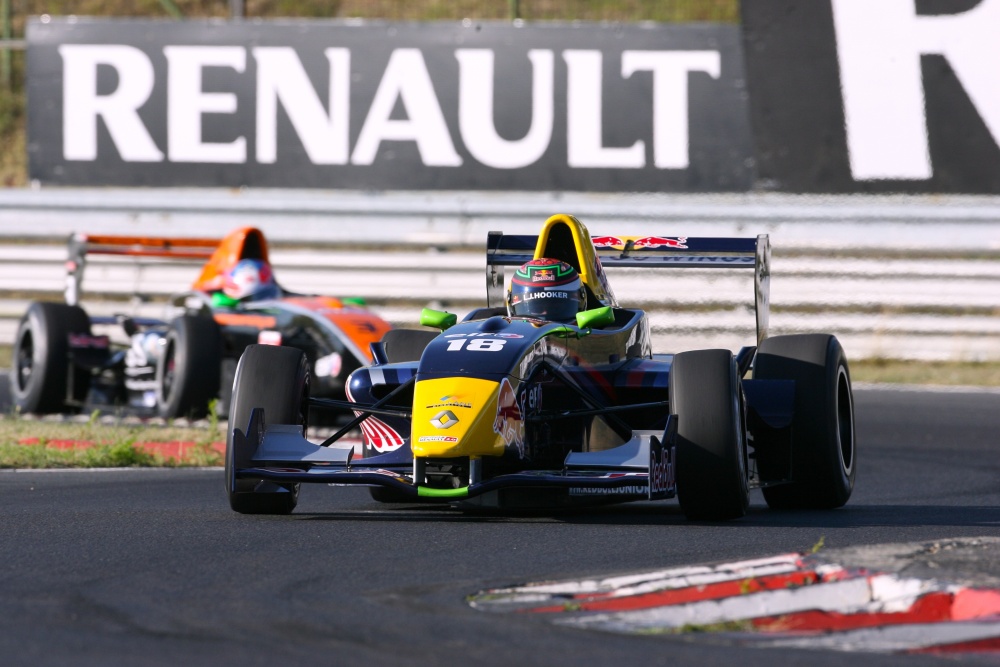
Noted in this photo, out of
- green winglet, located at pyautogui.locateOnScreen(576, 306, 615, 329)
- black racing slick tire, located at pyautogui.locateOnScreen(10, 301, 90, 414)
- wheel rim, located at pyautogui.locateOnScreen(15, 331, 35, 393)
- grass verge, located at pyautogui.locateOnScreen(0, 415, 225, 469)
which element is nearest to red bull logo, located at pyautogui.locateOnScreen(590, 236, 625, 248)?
green winglet, located at pyautogui.locateOnScreen(576, 306, 615, 329)

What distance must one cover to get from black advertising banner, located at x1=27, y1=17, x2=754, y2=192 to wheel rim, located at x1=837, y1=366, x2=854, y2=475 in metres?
7.64

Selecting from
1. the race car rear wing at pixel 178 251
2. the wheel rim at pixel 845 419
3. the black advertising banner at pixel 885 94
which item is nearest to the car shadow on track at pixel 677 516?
the wheel rim at pixel 845 419

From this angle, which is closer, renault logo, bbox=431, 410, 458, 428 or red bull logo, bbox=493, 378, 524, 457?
renault logo, bbox=431, 410, 458, 428

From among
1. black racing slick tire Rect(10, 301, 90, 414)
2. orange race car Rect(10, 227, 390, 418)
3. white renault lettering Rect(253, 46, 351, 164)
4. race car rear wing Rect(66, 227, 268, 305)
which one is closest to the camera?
orange race car Rect(10, 227, 390, 418)

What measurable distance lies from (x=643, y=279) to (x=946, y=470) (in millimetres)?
6065

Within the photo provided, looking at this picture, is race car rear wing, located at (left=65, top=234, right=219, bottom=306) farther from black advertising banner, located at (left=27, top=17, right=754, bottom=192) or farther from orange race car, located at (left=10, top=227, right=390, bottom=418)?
black advertising banner, located at (left=27, top=17, right=754, bottom=192)

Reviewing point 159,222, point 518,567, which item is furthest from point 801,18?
point 518,567

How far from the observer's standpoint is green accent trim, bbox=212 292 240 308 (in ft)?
42.9

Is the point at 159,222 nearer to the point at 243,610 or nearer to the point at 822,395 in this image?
the point at 822,395

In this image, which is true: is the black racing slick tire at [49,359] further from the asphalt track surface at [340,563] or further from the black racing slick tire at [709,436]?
the black racing slick tire at [709,436]

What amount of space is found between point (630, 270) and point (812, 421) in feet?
26.0

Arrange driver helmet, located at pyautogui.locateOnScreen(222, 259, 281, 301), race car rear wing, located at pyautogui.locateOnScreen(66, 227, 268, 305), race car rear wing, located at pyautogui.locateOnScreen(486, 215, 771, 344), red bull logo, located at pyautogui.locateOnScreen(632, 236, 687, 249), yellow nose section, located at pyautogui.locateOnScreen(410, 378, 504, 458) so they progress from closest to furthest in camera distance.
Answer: yellow nose section, located at pyautogui.locateOnScreen(410, 378, 504, 458)
race car rear wing, located at pyautogui.locateOnScreen(486, 215, 771, 344)
red bull logo, located at pyautogui.locateOnScreen(632, 236, 687, 249)
race car rear wing, located at pyautogui.locateOnScreen(66, 227, 268, 305)
driver helmet, located at pyautogui.locateOnScreen(222, 259, 281, 301)

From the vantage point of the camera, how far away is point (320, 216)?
53.1ft

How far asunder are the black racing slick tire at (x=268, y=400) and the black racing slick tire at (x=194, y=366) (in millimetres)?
4579
